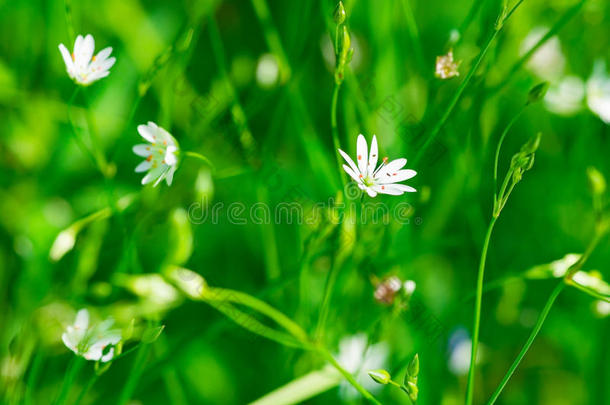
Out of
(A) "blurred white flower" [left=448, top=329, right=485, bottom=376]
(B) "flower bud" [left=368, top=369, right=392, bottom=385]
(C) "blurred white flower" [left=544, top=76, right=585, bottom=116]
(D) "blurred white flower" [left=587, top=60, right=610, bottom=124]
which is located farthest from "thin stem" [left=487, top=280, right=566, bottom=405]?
(C) "blurred white flower" [left=544, top=76, right=585, bottom=116]

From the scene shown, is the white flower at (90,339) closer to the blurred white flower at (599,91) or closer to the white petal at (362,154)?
the white petal at (362,154)

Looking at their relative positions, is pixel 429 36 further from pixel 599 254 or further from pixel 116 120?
pixel 116 120

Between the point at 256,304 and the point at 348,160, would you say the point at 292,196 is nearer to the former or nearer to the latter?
the point at 256,304

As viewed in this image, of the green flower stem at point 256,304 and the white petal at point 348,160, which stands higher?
the white petal at point 348,160

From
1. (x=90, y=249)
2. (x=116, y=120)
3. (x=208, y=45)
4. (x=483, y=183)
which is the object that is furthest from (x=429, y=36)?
(x=90, y=249)
